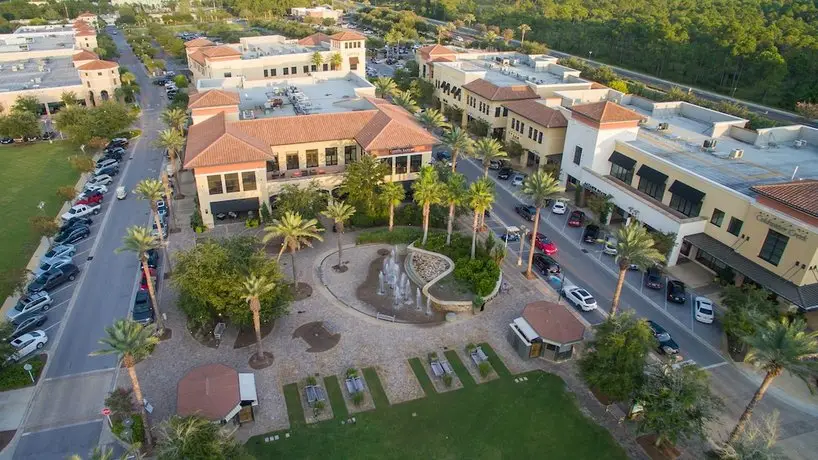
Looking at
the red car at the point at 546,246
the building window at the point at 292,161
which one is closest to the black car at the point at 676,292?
the red car at the point at 546,246

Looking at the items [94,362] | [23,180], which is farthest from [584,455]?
[23,180]

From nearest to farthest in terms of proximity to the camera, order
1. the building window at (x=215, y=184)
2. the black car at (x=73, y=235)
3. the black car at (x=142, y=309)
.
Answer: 1. the black car at (x=142, y=309)
2. the black car at (x=73, y=235)
3. the building window at (x=215, y=184)

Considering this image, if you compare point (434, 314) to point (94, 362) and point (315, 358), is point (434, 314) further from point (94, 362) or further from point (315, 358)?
point (94, 362)

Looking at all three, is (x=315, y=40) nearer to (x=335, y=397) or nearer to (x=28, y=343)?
(x=28, y=343)

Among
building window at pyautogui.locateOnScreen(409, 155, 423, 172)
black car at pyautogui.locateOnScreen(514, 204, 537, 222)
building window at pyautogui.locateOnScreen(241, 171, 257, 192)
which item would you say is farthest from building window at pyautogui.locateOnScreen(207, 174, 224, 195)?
black car at pyautogui.locateOnScreen(514, 204, 537, 222)

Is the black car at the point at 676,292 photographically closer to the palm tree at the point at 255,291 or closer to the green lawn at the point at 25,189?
the palm tree at the point at 255,291

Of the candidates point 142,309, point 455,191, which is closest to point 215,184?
point 142,309

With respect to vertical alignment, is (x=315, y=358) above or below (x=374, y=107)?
below
